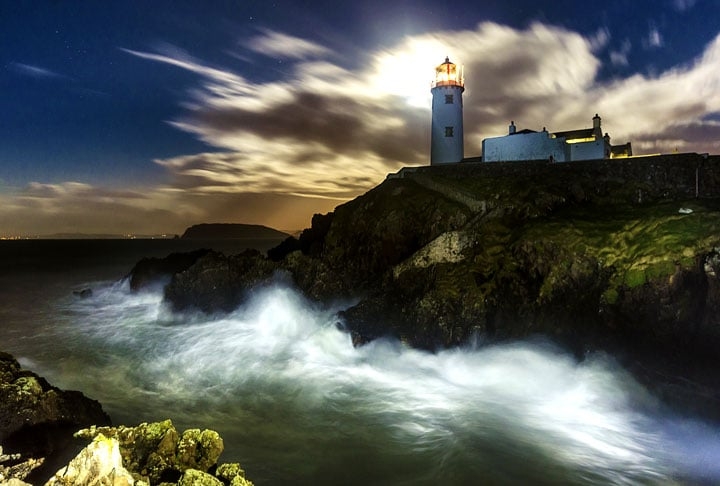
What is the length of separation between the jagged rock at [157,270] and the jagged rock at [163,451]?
28.4 metres

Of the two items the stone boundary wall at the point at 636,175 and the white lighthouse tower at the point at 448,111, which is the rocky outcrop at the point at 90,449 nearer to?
the stone boundary wall at the point at 636,175

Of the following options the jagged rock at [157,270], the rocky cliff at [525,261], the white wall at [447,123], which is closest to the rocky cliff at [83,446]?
the rocky cliff at [525,261]

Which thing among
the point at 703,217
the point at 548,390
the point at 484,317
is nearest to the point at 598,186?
the point at 703,217

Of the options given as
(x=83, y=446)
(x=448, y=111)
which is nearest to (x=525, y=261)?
(x=83, y=446)

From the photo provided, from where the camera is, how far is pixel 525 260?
18500 mm

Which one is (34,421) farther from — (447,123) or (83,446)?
(447,123)

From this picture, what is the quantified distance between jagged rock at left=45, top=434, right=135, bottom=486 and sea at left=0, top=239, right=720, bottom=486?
4.50 m

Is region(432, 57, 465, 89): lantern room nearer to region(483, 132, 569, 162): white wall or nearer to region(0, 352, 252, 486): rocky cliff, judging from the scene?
region(483, 132, 569, 162): white wall

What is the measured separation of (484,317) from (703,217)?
9007mm

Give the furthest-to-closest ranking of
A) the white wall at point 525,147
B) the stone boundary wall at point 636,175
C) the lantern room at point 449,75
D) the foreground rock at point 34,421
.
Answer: the lantern room at point 449,75, the white wall at point 525,147, the stone boundary wall at point 636,175, the foreground rock at point 34,421

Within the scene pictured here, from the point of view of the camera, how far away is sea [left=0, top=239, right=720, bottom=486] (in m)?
10.6

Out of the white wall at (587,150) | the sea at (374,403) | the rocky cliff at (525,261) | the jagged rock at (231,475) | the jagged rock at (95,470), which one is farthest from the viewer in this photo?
the white wall at (587,150)

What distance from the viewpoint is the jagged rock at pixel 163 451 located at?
6949mm

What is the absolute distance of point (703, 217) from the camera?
15945 millimetres
